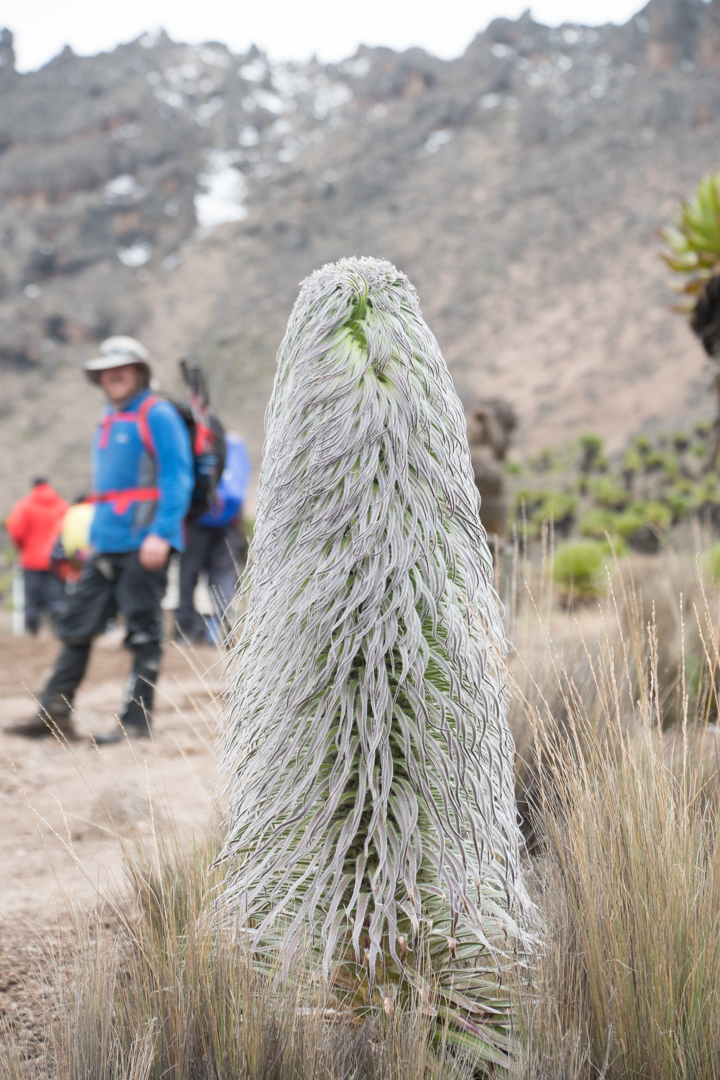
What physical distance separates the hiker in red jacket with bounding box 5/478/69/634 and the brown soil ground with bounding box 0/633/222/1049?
3327mm

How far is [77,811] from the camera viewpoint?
2838mm

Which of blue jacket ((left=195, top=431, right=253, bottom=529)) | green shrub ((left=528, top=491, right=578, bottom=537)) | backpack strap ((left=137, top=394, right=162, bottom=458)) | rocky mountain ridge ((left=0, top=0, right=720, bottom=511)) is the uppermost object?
rocky mountain ridge ((left=0, top=0, right=720, bottom=511))

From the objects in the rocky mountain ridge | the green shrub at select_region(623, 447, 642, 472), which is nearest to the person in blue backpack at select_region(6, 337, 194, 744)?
the green shrub at select_region(623, 447, 642, 472)

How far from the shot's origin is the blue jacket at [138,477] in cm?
389

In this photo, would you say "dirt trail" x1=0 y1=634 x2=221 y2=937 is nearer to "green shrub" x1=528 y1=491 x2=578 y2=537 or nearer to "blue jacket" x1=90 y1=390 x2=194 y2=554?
"blue jacket" x1=90 y1=390 x2=194 y2=554

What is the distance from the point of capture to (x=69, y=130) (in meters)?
74.3

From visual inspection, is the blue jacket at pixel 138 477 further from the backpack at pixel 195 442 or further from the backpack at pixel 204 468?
the backpack at pixel 204 468

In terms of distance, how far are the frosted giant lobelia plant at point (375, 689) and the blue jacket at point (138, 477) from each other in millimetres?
2363

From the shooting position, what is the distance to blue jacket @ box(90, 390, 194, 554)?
153 inches

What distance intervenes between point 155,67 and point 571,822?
9848cm

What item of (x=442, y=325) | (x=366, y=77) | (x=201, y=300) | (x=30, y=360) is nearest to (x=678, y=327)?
(x=442, y=325)

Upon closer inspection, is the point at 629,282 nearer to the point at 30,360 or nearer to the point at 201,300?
the point at 201,300

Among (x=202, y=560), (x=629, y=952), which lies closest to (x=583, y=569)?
(x=202, y=560)

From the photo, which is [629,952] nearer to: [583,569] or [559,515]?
[583,569]
